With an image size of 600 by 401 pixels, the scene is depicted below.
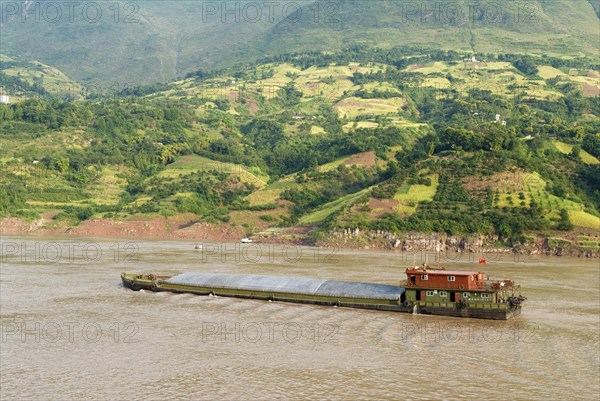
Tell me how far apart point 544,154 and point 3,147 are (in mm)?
96556

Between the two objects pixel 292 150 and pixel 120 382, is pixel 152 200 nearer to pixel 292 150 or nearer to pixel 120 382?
pixel 292 150

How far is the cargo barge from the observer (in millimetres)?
52594

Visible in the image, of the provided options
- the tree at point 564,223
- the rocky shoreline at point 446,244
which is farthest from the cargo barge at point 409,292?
the tree at point 564,223

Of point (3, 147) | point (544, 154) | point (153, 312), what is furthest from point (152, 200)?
point (153, 312)

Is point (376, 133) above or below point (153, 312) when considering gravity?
above

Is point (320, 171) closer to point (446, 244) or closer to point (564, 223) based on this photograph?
point (446, 244)

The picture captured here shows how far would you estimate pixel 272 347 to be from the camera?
142ft

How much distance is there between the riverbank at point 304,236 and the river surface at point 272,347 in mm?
29291

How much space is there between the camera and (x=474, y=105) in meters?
194

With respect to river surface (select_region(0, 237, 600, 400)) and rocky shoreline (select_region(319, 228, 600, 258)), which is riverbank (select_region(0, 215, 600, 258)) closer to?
rocky shoreline (select_region(319, 228, 600, 258))

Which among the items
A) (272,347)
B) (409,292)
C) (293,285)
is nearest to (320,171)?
(293,285)

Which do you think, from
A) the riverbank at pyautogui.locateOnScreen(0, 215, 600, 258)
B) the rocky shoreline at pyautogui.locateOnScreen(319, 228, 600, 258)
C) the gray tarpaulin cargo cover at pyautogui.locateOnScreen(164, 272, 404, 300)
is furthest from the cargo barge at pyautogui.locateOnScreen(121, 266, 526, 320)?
the riverbank at pyautogui.locateOnScreen(0, 215, 600, 258)

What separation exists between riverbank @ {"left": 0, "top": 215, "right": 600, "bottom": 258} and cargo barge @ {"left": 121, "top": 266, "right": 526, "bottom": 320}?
4570 centimetres

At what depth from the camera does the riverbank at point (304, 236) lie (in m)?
99.4
